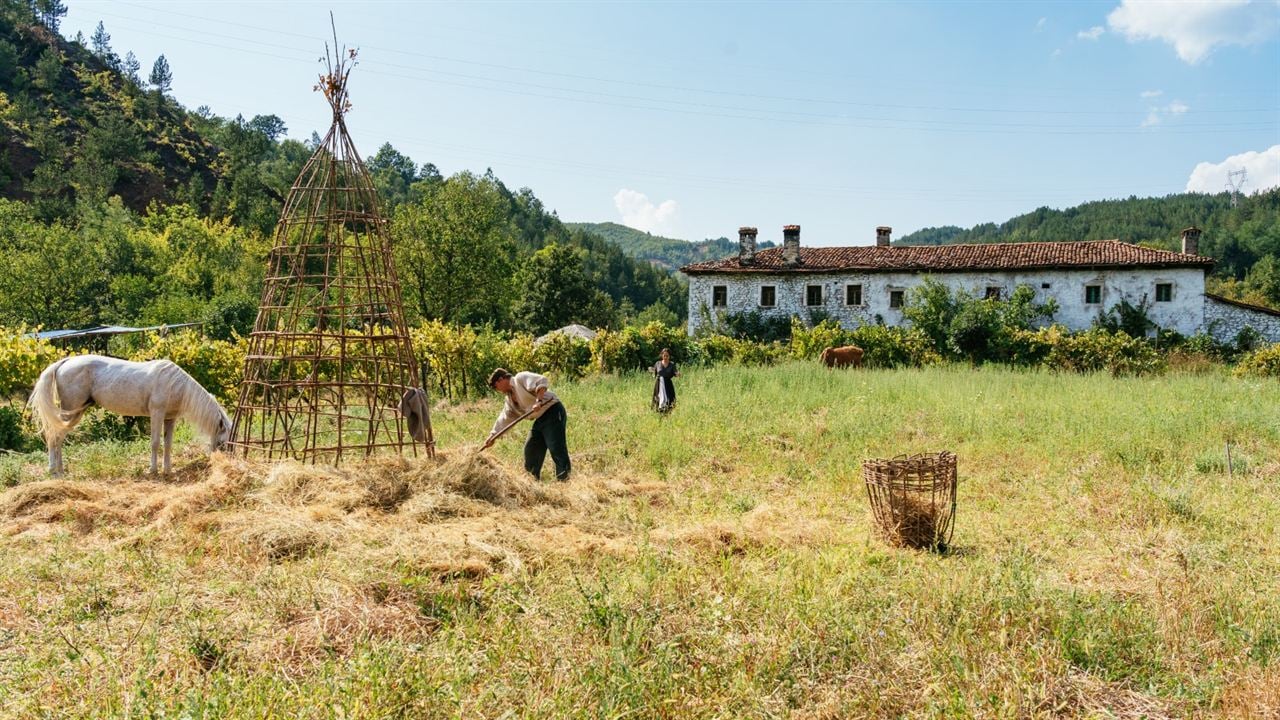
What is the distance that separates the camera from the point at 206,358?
1324 cm

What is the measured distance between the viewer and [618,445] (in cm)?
977

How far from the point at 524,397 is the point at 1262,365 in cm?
2281

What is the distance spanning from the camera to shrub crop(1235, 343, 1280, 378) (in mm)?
19516

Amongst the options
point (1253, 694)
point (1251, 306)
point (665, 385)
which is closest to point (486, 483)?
point (1253, 694)

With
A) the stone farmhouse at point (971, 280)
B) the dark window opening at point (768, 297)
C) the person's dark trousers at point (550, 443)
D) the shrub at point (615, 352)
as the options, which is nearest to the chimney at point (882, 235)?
the stone farmhouse at point (971, 280)

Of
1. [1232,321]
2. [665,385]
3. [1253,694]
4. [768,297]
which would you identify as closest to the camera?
[1253,694]

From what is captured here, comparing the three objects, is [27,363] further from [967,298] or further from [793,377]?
[967,298]

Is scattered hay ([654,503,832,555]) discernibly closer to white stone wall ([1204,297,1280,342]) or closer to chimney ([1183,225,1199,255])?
white stone wall ([1204,297,1280,342])

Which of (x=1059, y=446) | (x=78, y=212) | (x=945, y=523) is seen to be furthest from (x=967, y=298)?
(x=78, y=212)

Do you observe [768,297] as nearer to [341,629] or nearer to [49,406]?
[49,406]

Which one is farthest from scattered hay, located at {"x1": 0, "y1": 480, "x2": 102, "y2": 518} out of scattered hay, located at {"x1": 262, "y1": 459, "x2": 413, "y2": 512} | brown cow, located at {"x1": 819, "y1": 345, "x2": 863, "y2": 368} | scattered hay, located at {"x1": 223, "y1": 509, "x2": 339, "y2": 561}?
brown cow, located at {"x1": 819, "y1": 345, "x2": 863, "y2": 368}

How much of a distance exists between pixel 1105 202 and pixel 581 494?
4267 inches

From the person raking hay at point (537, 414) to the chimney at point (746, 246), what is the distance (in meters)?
23.2

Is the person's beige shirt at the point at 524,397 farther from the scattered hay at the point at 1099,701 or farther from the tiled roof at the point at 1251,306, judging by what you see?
the tiled roof at the point at 1251,306
